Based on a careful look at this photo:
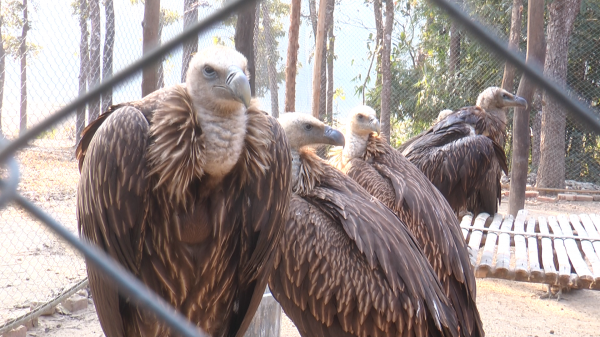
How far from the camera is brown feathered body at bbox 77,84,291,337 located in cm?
227

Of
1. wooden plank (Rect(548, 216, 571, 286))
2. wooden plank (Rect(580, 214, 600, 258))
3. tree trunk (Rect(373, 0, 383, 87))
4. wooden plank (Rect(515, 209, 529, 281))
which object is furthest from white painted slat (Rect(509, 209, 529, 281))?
tree trunk (Rect(373, 0, 383, 87))

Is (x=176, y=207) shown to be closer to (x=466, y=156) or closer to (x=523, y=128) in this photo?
(x=466, y=156)

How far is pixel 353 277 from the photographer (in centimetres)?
312

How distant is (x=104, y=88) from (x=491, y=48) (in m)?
0.44

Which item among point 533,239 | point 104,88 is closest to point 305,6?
point 533,239

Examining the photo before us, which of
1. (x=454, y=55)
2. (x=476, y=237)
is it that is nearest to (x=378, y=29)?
(x=454, y=55)

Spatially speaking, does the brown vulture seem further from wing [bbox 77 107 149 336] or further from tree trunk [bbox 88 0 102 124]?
wing [bbox 77 107 149 336]

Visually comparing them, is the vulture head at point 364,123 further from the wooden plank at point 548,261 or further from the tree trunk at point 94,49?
the tree trunk at point 94,49

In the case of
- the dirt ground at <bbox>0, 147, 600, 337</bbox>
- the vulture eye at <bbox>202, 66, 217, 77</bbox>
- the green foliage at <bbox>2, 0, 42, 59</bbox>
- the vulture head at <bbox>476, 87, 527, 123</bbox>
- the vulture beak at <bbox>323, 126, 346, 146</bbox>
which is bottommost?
Answer: the dirt ground at <bbox>0, 147, 600, 337</bbox>

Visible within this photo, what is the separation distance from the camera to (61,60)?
4.84 metres

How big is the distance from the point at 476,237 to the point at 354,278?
3353 millimetres

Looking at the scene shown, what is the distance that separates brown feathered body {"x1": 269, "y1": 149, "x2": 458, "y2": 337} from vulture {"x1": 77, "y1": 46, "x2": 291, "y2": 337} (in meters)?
0.60

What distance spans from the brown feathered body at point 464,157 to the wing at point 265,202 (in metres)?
3.81

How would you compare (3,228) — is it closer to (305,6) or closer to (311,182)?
(311,182)
